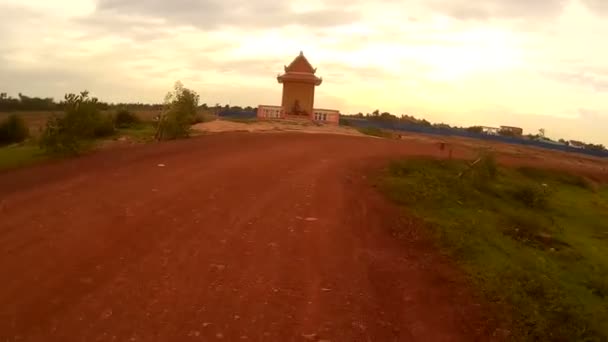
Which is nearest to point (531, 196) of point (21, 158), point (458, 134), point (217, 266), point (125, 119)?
point (217, 266)

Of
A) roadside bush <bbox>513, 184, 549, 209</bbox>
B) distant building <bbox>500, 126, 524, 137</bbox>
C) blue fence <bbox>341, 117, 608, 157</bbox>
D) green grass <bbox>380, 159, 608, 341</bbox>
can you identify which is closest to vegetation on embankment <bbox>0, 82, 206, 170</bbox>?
green grass <bbox>380, 159, 608, 341</bbox>

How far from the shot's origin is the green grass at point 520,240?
7844 mm

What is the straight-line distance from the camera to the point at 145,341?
18.7ft

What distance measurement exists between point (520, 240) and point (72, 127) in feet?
43.9

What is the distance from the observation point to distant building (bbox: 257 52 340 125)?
3694 centimetres

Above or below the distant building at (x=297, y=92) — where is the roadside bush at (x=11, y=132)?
below

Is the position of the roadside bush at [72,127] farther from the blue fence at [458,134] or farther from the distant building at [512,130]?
the distant building at [512,130]

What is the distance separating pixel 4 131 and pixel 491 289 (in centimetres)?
3116

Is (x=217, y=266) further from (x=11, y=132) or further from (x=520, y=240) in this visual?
(x=11, y=132)

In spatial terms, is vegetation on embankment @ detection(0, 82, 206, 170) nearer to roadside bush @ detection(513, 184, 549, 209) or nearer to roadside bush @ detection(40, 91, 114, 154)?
roadside bush @ detection(40, 91, 114, 154)

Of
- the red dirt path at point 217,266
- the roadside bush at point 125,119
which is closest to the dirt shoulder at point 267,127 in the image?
the roadside bush at point 125,119

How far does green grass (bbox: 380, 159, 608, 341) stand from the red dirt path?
571 mm

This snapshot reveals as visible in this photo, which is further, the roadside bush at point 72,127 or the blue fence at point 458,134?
the blue fence at point 458,134

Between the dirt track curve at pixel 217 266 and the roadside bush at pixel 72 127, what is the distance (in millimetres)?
5507
